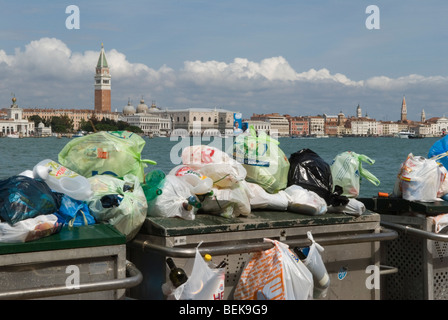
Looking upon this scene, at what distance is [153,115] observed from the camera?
140250 millimetres

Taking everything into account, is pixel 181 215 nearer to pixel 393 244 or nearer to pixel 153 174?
pixel 153 174

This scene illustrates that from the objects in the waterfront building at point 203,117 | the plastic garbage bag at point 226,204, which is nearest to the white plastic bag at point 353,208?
the plastic garbage bag at point 226,204

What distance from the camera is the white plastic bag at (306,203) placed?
3.03 metres

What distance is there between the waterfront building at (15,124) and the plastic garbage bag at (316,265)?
409 ft

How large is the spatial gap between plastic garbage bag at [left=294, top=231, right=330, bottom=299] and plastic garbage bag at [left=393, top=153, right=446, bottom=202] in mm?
962

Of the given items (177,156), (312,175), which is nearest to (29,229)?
(177,156)

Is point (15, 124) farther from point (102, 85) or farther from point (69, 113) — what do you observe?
point (102, 85)

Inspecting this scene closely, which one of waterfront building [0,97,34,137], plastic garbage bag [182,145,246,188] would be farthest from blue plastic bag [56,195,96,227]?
waterfront building [0,97,34,137]

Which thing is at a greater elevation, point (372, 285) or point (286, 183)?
point (286, 183)

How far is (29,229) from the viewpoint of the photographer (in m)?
2.19

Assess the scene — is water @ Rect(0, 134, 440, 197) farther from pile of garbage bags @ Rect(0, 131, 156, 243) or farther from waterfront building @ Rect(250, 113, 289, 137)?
waterfront building @ Rect(250, 113, 289, 137)

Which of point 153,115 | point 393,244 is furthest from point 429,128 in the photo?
point 393,244

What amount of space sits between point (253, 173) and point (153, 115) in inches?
5451

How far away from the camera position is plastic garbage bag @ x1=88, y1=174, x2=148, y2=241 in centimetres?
255
